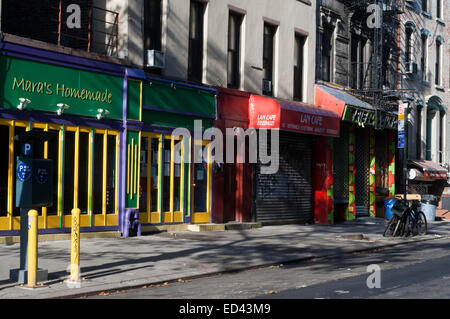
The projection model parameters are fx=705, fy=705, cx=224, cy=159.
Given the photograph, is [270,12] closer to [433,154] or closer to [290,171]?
[290,171]

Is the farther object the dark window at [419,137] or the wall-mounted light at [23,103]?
the dark window at [419,137]

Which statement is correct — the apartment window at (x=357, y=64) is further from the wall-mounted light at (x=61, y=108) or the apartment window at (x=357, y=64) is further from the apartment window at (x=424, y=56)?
the wall-mounted light at (x=61, y=108)

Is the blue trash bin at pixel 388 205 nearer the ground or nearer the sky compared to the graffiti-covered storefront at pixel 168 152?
nearer the ground

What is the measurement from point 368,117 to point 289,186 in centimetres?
438

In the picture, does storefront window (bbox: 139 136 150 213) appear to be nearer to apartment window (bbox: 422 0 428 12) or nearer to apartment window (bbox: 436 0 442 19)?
apartment window (bbox: 422 0 428 12)

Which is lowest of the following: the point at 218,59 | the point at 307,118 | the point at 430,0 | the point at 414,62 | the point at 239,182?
the point at 239,182

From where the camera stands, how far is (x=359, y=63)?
2692cm

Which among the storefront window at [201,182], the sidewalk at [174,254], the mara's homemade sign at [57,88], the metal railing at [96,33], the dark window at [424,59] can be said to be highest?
the dark window at [424,59]

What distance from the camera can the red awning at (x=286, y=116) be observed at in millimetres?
20391

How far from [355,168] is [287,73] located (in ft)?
17.8

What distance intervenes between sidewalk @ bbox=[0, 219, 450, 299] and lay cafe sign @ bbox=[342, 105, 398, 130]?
4.61m

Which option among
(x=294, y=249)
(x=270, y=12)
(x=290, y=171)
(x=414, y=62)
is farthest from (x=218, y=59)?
(x=414, y=62)

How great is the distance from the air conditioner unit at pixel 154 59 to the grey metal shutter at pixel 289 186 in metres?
5.38

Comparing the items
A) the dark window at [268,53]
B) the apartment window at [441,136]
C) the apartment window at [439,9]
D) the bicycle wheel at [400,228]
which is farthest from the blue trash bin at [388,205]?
the apartment window at [439,9]
